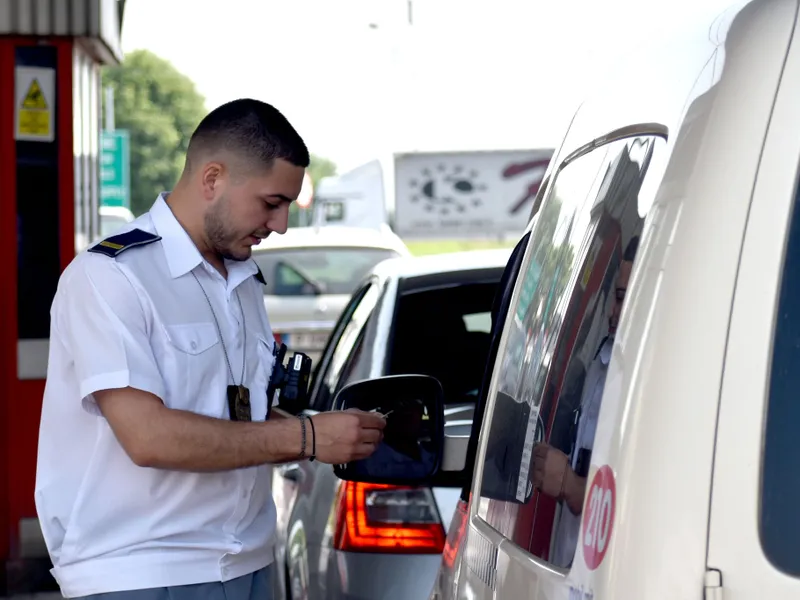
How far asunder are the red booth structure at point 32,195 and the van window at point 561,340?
4.99m

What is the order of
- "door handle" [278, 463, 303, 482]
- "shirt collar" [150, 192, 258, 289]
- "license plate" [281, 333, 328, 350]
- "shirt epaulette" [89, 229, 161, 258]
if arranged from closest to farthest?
"shirt epaulette" [89, 229, 161, 258] → "shirt collar" [150, 192, 258, 289] → "door handle" [278, 463, 303, 482] → "license plate" [281, 333, 328, 350]

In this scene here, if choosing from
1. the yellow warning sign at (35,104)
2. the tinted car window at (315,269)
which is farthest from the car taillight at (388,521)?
the tinted car window at (315,269)

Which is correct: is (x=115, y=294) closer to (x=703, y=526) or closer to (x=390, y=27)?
(x=703, y=526)

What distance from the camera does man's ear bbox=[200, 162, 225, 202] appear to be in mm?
3031


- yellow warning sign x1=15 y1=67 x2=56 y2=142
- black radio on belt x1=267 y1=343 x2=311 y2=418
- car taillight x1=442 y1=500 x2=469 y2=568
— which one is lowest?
car taillight x1=442 y1=500 x2=469 y2=568

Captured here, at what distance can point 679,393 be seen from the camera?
137 cm

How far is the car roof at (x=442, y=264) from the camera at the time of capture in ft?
14.9

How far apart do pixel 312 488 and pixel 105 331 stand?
66.3 inches

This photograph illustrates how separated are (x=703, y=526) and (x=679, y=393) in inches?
5.0

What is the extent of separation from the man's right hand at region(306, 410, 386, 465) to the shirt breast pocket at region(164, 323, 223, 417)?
22 centimetres

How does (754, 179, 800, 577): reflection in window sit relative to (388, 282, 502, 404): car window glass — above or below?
above

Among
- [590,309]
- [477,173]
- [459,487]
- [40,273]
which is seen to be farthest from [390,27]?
[590,309]

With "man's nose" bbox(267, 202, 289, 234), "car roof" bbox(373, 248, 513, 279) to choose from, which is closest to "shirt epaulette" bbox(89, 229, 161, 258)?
"man's nose" bbox(267, 202, 289, 234)

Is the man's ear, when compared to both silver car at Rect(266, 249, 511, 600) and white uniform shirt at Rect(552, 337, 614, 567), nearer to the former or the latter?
silver car at Rect(266, 249, 511, 600)
